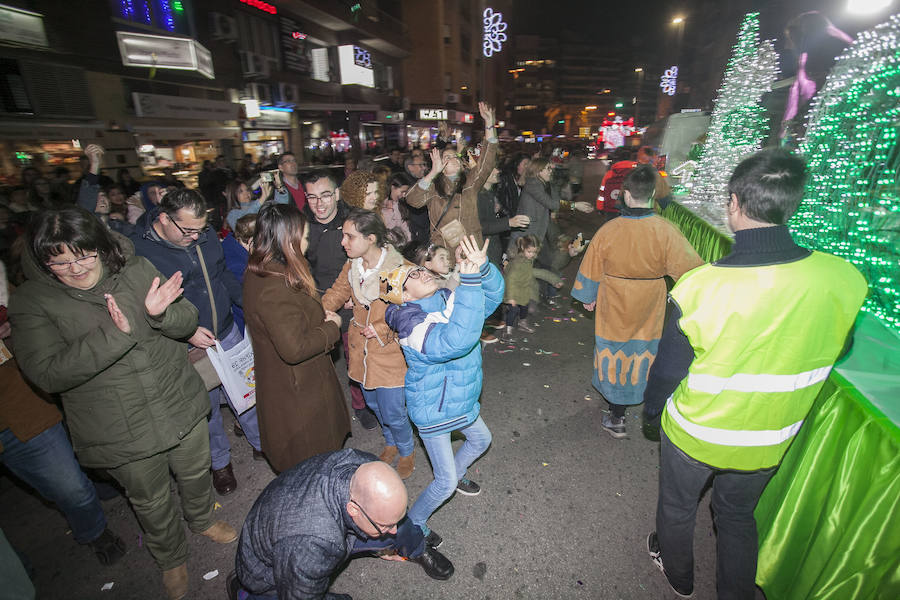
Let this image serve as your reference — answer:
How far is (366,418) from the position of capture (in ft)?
13.7

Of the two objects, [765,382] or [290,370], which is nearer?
[765,382]

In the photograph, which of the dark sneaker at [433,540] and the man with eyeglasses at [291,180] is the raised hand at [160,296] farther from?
the man with eyeglasses at [291,180]

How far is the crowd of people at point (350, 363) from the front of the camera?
174 centimetres

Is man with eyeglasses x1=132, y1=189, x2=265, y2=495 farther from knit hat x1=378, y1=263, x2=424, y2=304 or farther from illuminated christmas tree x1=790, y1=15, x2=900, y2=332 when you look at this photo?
illuminated christmas tree x1=790, y1=15, x2=900, y2=332

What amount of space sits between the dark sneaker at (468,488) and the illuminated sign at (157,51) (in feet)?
43.3

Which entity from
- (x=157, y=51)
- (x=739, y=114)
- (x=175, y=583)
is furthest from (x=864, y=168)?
(x=157, y=51)

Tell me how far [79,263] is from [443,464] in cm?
230

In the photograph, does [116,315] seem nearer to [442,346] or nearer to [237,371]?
[237,371]

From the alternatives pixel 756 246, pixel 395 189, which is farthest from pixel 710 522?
pixel 395 189

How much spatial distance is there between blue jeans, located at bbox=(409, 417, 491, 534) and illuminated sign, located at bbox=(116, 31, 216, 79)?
43.3 feet

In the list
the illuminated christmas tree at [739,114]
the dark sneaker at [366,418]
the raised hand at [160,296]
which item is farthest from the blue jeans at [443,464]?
the illuminated christmas tree at [739,114]

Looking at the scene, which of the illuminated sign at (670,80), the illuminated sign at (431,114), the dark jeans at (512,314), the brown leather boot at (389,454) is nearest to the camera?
the brown leather boot at (389,454)

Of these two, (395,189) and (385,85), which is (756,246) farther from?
(385,85)

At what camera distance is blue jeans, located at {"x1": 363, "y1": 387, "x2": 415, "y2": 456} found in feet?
10.4
